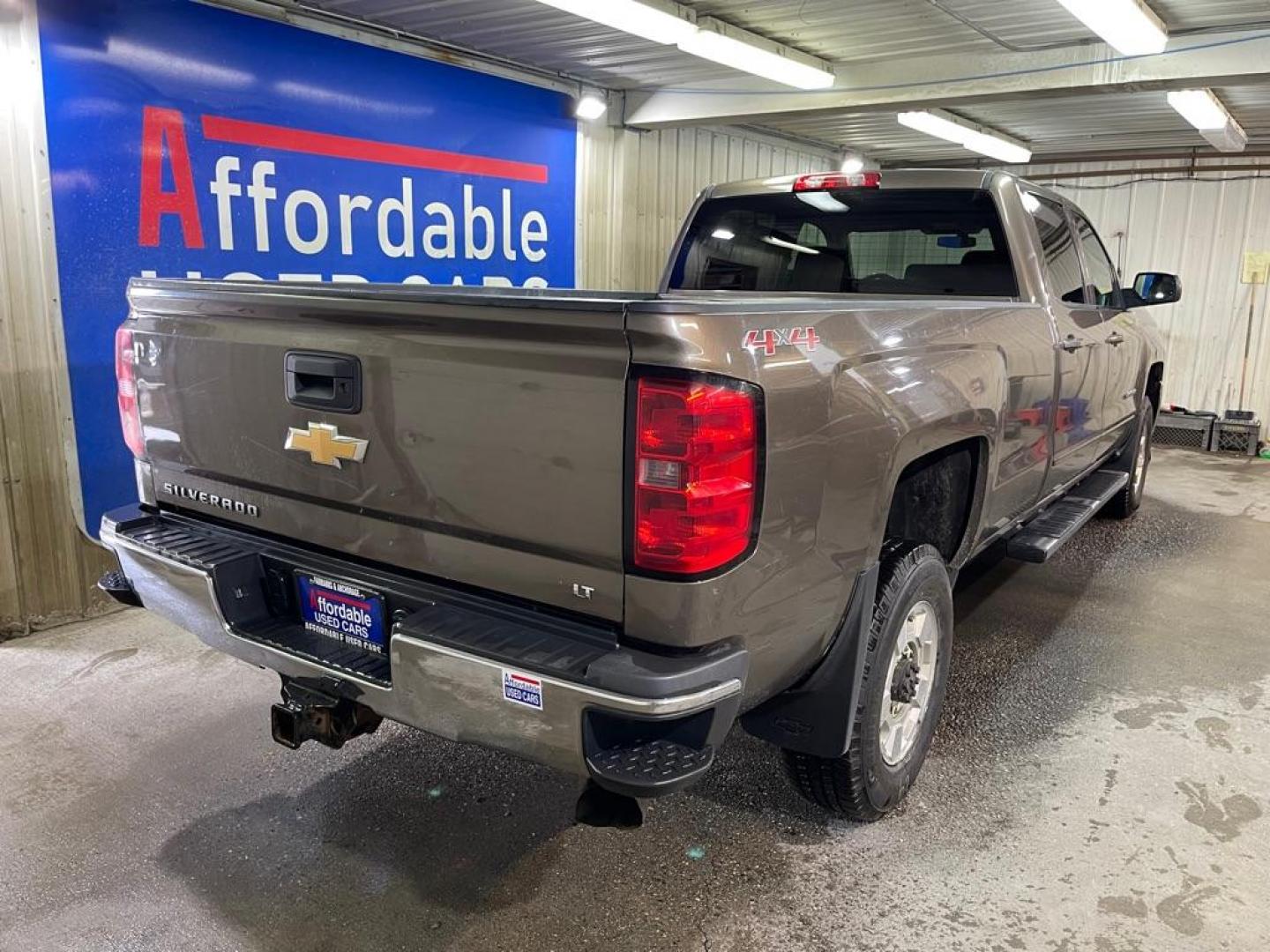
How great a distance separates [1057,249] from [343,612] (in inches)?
131

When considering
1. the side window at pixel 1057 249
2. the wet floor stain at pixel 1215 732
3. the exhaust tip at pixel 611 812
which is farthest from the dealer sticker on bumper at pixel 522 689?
the side window at pixel 1057 249

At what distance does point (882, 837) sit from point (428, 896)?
129 cm

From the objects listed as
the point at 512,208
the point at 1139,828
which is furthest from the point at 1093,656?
the point at 512,208

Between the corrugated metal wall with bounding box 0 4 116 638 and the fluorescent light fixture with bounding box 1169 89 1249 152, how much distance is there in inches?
271

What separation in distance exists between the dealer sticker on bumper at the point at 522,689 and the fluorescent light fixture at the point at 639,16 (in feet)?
12.1

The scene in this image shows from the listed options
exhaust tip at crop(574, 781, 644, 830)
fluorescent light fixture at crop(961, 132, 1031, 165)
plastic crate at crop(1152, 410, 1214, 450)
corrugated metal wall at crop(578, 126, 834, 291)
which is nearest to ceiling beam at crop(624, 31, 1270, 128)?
corrugated metal wall at crop(578, 126, 834, 291)

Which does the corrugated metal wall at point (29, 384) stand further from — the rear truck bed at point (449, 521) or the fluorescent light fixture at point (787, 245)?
the fluorescent light fixture at point (787, 245)

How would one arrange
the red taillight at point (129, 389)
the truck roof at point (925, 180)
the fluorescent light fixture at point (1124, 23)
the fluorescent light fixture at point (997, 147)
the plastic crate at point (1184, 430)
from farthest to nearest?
the plastic crate at point (1184, 430) < the fluorescent light fixture at point (997, 147) < the fluorescent light fixture at point (1124, 23) < the truck roof at point (925, 180) < the red taillight at point (129, 389)

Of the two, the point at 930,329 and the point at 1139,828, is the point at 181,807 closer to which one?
the point at 930,329

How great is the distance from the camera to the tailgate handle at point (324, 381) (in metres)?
2.20

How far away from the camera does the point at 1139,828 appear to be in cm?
280

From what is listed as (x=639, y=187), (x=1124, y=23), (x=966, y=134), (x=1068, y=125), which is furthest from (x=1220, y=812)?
(x=1068, y=125)

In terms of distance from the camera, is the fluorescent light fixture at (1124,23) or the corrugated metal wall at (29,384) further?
the fluorescent light fixture at (1124,23)

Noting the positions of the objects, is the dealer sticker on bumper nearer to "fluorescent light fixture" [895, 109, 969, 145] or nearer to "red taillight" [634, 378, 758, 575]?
"red taillight" [634, 378, 758, 575]
